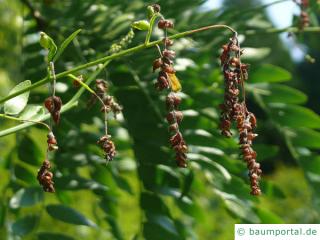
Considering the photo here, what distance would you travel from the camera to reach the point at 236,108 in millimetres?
698

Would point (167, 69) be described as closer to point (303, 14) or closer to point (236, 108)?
point (236, 108)

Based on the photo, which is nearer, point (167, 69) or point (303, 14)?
point (167, 69)

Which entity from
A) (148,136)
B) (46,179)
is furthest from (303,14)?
(46,179)

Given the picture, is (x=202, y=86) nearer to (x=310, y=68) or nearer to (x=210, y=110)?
(x=210, y=110)

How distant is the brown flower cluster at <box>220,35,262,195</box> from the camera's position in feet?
2.25

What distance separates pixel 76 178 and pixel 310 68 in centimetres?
1247

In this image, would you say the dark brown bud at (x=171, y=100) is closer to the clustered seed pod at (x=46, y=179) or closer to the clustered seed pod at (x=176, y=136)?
the clustered seed pod at (x=176, y=136)

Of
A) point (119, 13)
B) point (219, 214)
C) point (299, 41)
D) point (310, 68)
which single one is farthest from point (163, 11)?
point (310, 68)

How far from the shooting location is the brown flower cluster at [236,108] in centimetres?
69

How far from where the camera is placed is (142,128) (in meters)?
1.26

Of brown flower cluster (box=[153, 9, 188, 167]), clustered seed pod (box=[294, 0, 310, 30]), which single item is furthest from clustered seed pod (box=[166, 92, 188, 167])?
clustered seed pod (box=[294, 0, 310, 30])

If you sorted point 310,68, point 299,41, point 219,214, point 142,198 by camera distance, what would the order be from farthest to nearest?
point 310,68
point 219,214
point 299,41
point 142,198

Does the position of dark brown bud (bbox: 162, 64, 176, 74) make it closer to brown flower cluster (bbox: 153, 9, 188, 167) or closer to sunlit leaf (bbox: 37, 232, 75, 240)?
brown flower cluster (bbox: 153, 9, 188, 167)

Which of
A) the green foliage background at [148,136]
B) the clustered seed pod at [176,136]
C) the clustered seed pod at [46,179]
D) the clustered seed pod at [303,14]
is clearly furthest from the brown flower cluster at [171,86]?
the clustered seed pod at [303,14]
